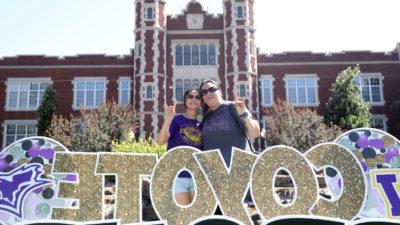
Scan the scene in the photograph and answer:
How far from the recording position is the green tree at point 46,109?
2278cm

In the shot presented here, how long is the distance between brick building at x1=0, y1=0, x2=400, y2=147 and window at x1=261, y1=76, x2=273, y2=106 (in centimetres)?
7

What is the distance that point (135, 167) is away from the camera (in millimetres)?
3980

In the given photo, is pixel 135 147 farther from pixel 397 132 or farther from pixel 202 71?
pixel 397 132

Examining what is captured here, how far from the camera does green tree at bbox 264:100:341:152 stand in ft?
56.0

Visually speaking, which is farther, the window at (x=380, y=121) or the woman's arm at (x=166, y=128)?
the window at (x=380, y=121)

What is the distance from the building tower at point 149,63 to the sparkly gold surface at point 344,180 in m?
19.1

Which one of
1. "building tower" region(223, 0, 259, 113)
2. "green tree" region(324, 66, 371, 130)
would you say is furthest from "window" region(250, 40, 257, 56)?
"green tree" region(324, 66, 371, 130)

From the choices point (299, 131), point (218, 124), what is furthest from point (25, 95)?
point (218, 124)

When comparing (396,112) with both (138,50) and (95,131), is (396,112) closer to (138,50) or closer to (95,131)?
(138,50)

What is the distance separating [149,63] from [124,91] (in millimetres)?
2970

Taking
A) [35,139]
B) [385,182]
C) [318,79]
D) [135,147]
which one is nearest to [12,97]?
[135,147]

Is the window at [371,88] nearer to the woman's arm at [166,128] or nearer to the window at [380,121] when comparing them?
the window at [380,121]

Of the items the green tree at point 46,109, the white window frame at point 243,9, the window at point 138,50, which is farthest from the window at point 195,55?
the green tree at point 46,109

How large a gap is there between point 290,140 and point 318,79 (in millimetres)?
10073
